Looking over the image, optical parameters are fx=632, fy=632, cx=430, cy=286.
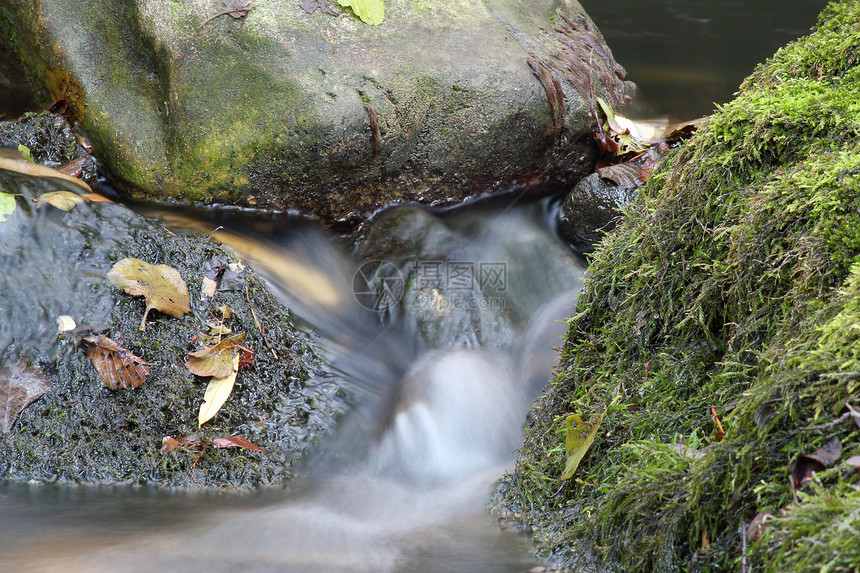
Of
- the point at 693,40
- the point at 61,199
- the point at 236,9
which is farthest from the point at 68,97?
the point at 693,40

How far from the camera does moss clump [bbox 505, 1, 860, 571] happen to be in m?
1.46

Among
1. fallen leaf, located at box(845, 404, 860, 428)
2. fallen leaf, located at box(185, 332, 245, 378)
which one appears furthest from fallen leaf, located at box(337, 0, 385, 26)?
fallen leaf, located at box(845, 404, 860, 428)

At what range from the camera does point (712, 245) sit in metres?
2.03

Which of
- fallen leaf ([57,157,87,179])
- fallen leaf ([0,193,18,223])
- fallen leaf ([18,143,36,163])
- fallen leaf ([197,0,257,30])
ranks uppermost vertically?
fallen leaf ([197,0,257,30])

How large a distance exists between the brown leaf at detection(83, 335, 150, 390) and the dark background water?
491 cm

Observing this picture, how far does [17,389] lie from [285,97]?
244cm

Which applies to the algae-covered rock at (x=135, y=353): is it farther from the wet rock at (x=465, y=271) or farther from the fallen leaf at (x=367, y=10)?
the fallen leaf at (x=367, y=10)

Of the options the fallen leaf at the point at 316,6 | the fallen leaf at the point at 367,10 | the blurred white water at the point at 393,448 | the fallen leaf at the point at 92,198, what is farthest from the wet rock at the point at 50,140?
the fallen leaf at the point at 367,10

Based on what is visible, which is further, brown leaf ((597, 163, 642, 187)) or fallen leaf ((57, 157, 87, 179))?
brown leaf ((597, 163, 642, 187))

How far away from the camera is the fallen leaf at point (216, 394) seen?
295cm

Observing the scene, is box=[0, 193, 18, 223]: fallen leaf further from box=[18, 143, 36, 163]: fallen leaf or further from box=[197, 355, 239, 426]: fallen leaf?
box=[197, 355, 239, 426]: fallen leaf

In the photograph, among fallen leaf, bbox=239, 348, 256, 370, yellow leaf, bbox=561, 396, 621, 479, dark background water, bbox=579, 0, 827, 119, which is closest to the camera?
yellow leaf, bbox=561, 396, 621, 479

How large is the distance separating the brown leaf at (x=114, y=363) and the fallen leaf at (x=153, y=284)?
156 mm

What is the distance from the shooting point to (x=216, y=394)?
3012 millimetres
